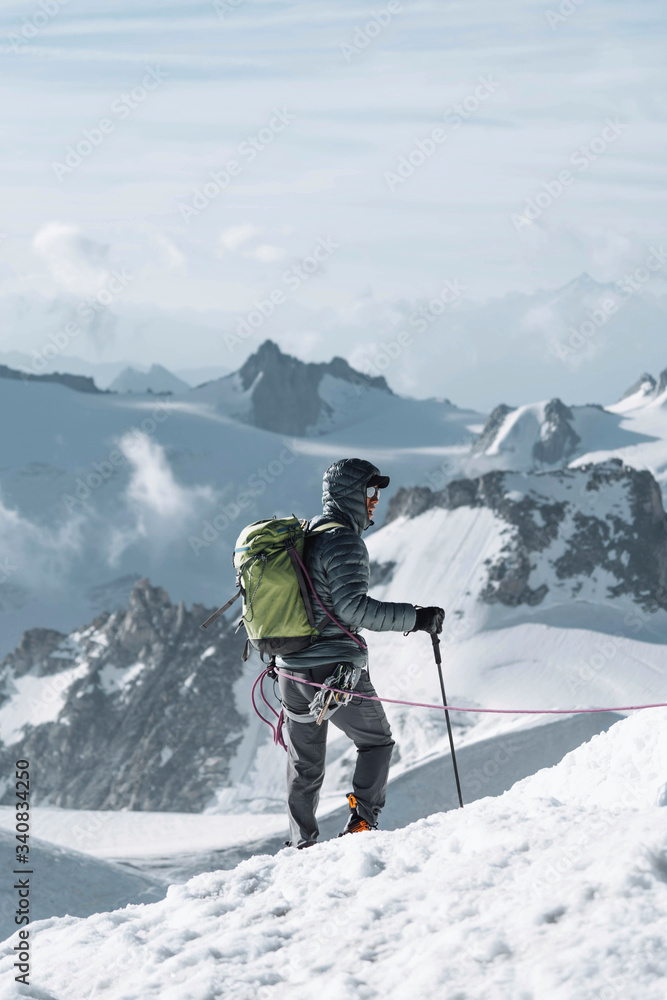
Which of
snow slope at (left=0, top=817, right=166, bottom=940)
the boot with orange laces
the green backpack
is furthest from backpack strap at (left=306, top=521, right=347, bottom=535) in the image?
snow slope at (left=0, top=817, right=166, bottom=940)

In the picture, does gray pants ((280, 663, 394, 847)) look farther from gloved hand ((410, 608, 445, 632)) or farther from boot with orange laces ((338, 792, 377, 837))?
gloved hand ((410, 608, 445, 632))

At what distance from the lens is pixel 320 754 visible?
26.9 ft

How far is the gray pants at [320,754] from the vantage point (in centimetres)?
797

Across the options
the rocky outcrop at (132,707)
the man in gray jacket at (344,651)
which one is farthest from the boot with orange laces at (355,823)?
the rocky outcrop at (132,707)

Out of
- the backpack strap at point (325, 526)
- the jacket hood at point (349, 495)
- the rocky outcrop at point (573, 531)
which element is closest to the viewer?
the backpack strap at point (325, 526)

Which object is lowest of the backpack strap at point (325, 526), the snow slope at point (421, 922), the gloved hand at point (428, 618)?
the snow slope at point (421, 922)

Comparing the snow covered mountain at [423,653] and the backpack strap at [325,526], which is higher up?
the snow covered mountain at [423,653]

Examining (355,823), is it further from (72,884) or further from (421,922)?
(72,884)

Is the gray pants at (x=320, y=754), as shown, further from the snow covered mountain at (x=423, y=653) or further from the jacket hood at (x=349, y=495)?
the snow covered mountain at (x=423, y=653)

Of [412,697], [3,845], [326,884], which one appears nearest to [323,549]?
[326,884]

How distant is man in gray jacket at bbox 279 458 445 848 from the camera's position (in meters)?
7.59

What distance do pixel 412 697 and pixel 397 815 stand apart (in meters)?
40.9

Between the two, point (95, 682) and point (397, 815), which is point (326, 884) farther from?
point (95, 682)

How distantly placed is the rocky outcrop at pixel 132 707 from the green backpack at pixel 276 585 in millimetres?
110266
